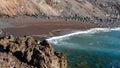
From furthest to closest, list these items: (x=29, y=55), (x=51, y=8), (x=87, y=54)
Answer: (x=51, y=8) → (x=87, y=54) → (x=29, y=55)

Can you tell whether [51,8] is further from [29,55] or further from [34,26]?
[29,55]

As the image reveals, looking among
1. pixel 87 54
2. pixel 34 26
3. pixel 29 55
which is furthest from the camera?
pixel 34 26

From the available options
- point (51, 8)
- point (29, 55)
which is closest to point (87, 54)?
point (29, 55)

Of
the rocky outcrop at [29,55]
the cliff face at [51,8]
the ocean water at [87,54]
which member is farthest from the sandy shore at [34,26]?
the rocky outcrop at [29,55]

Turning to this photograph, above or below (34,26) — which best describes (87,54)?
above

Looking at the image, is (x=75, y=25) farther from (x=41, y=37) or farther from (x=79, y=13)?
(x=41, y=37)

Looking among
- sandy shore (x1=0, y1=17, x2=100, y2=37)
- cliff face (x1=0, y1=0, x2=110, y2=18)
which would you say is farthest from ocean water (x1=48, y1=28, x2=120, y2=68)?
cliff face (x1=0, y1=0, x2=110, y2=18)

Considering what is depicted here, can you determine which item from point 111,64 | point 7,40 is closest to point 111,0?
point 111,64
